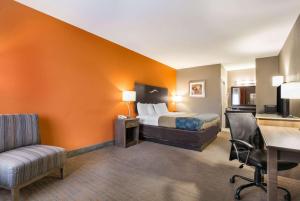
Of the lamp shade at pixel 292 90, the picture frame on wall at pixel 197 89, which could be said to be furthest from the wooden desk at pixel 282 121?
the picture frame on wall at pixel 197 89

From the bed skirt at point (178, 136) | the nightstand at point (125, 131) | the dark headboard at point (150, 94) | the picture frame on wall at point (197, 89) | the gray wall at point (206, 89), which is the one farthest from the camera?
the picture frame on wall at point (197, 89)

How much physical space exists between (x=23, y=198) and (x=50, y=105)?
1.54 metres

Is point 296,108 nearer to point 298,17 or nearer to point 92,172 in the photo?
point 298,17

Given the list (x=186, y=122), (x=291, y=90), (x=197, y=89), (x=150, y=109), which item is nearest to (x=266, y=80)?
(x=197, y=89)

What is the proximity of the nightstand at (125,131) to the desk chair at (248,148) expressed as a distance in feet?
8.01

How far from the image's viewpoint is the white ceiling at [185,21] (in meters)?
2.56

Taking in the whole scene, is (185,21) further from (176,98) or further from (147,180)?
(176,98)

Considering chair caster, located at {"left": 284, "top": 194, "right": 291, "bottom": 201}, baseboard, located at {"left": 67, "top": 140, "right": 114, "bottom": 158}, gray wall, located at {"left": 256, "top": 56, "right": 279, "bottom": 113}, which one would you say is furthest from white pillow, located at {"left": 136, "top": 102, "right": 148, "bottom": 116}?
gray wall, located at {"left": 256, "top": 56, "right": 279, "bottom": 113}

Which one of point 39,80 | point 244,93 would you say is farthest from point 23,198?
point 244,93

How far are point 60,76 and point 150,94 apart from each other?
300 cm

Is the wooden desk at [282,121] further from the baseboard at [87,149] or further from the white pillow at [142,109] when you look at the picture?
the baseboard at [87,149]

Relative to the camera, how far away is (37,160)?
6.30 feet

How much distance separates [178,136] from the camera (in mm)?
3896

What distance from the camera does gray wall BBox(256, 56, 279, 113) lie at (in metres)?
5.29
